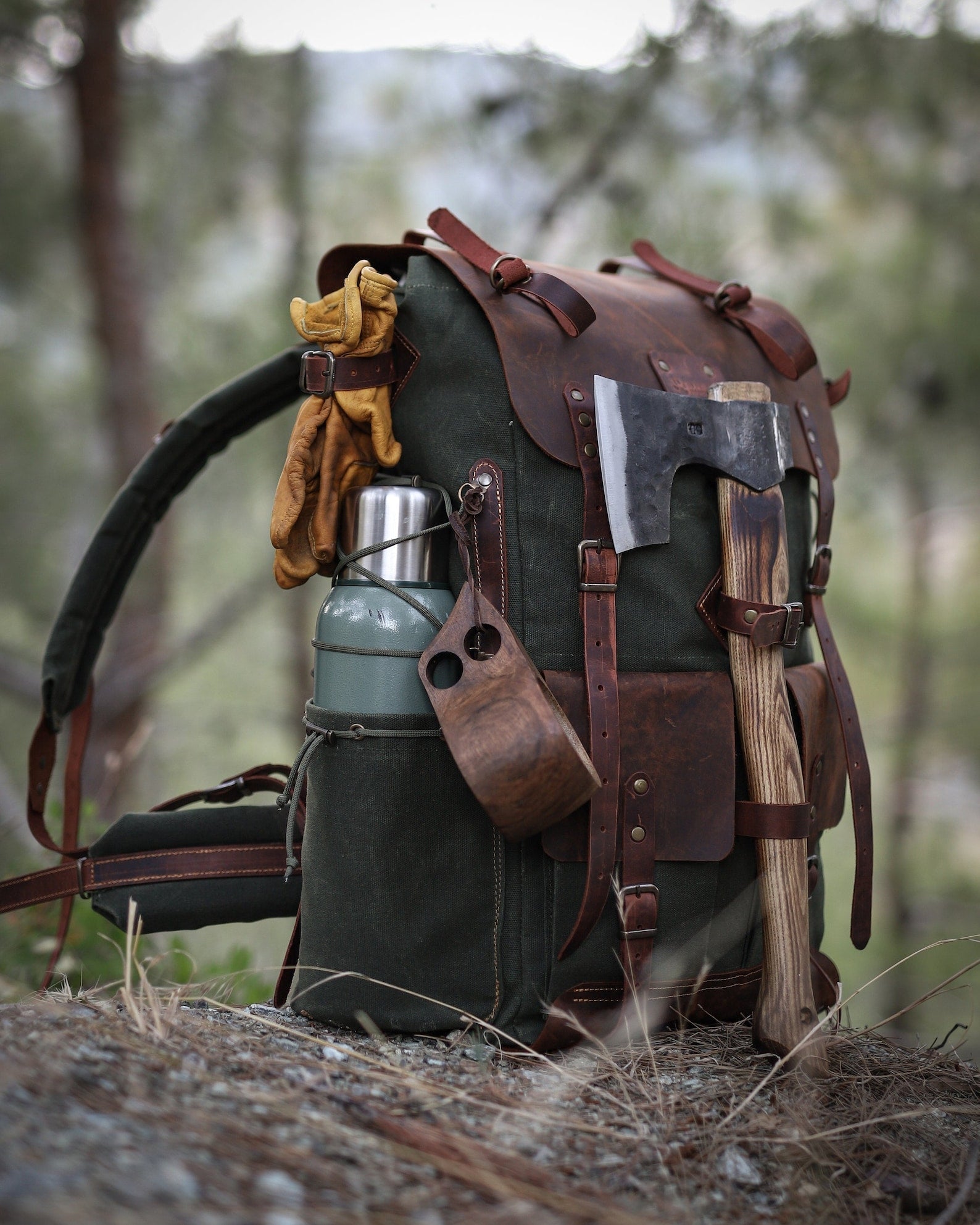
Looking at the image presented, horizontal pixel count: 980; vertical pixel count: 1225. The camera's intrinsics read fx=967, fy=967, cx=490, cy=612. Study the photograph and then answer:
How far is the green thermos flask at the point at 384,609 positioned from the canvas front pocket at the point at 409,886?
1.5 inches

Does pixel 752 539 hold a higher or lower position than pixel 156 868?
higher

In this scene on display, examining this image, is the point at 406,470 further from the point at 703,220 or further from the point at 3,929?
the point at 703,220

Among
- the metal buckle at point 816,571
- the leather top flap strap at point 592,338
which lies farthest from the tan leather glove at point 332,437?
the metal buckle at point 816,571

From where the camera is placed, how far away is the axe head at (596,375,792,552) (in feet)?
5.11

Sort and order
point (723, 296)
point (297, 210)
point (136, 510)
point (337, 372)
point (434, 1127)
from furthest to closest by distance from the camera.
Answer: point (297, 210), point (136, 510), point (723, 296), point (337, 372), point (434, 1127)

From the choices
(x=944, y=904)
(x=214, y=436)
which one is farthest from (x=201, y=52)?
(x=944, y=904)

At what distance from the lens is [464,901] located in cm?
152

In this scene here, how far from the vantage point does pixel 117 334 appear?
15.7 feet

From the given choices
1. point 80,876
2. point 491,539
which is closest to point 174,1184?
point 491,539

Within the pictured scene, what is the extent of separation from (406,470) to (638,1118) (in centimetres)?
106

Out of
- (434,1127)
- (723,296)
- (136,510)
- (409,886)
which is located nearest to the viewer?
(434,1127)

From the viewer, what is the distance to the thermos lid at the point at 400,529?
1.57 meters

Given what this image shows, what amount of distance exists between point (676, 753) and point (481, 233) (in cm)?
373

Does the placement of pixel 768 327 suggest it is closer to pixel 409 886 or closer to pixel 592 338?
pixel 592 338
